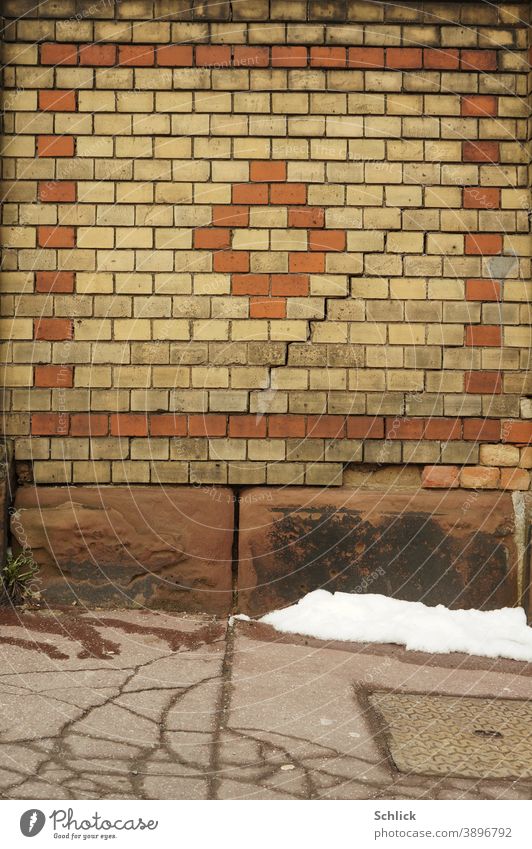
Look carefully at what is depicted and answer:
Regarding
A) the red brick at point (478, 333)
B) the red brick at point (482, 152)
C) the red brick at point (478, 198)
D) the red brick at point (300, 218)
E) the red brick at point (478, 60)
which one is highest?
the red brick at point (478, 60)

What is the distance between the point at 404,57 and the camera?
452cm

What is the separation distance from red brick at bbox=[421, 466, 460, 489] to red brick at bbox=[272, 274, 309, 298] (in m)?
1.26

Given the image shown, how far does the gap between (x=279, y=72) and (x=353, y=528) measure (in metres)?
2.68

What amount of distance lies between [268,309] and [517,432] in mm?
1625

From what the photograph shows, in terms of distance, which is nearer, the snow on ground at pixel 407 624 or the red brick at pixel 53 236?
the snow on ground at pixel 407 624

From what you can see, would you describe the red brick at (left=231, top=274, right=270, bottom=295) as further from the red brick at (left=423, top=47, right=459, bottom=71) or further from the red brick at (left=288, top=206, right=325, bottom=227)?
the red brick at (left=423, top=47, right=459, bottom=71)

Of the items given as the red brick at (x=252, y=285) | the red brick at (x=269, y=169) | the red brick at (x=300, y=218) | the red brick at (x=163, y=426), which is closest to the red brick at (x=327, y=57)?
the red brick at (x=269, y=169)

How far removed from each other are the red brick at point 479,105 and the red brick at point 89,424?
2779 millimetres

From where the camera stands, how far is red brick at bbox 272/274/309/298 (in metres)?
4.52

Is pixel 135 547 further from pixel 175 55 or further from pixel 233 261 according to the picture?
pixel 175 55

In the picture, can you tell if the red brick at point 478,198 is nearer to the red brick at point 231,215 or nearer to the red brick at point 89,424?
the red brick at point 231,215

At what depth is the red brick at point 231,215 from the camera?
178 inches

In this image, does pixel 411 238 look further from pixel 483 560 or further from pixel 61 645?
pixel 61 645
